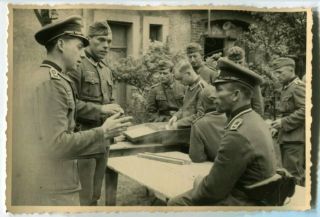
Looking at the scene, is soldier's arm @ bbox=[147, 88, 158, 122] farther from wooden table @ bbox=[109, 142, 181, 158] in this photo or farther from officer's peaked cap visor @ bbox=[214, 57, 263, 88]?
officer's peaked cap visor @ bbox=[214, 57, 263, 88]

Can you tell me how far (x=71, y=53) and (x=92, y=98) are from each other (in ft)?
1.20

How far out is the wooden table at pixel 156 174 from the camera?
3.37m

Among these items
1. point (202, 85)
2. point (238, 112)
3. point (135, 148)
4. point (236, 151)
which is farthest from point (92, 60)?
point (236, 151)

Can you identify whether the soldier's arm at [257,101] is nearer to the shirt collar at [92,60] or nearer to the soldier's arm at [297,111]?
the soldier's arm at [297,111]

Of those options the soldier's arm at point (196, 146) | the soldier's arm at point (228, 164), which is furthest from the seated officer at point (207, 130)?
the soldier's arm at point (228, 164)

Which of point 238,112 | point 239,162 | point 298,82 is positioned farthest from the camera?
point 298,82

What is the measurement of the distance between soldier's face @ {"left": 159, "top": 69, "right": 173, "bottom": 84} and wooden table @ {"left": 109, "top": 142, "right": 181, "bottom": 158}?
486 mm

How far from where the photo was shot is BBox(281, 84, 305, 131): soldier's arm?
3482mm

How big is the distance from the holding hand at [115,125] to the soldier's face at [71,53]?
47 cm

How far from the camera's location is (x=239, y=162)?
3.17 meters

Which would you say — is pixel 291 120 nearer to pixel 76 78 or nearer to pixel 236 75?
pixel 236 75

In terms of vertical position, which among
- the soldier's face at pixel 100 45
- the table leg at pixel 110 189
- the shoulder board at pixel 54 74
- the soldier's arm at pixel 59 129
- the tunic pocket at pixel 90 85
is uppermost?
the soldier's face at pixel 100 45

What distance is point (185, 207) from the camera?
11.1ft

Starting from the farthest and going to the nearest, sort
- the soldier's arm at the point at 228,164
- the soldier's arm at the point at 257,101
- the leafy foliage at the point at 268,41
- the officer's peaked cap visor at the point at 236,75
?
the leafy foliage at the point at 268,41 → the soldier's arm at the point at 257,101 → the officer's peaked cap visor at the point at 236,75 → the soldier's arm at the point at 228,164
